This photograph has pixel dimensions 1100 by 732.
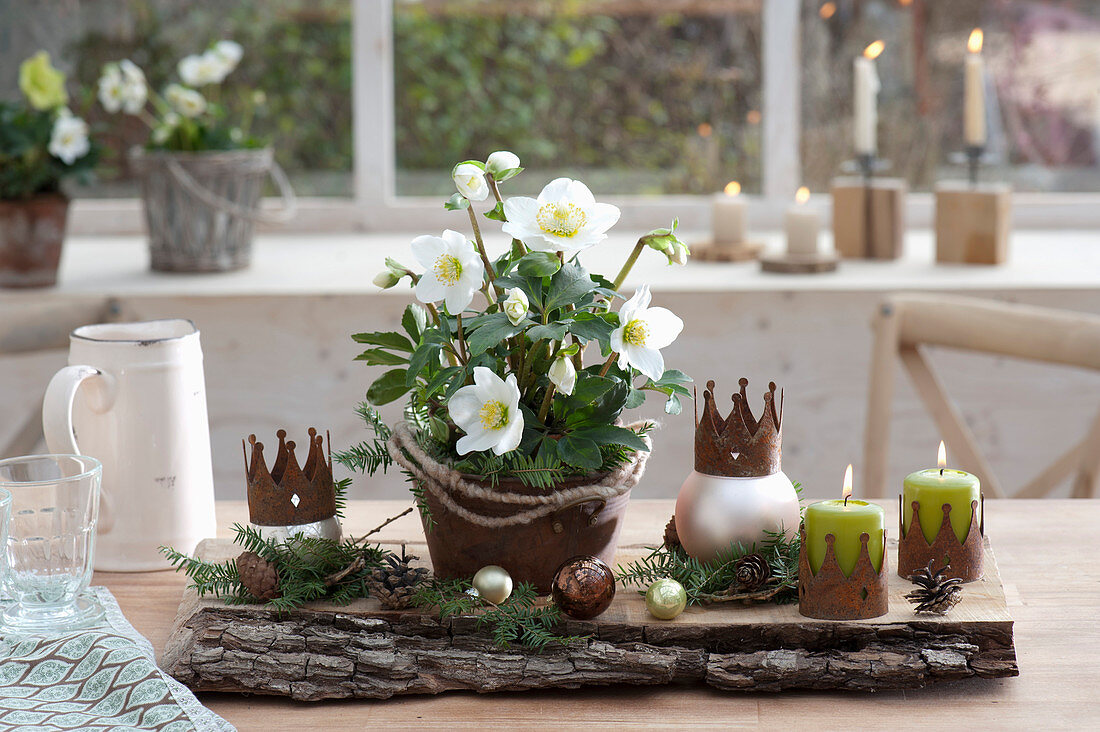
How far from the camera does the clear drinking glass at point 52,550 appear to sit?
0.76 metres

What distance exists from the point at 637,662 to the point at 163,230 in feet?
4.78

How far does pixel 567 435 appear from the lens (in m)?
0.74

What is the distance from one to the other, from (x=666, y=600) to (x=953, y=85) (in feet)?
5.88

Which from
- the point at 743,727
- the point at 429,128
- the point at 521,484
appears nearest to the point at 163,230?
the point at 429,128

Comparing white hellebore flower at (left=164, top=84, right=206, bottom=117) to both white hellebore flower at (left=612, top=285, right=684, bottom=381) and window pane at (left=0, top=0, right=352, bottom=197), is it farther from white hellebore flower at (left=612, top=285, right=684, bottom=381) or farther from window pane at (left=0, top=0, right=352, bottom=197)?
white hellebore flower at (left=612, top=285, right=684, bottom=381)

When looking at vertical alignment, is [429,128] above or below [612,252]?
above

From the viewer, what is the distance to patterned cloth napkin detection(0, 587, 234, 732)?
650 millimetres

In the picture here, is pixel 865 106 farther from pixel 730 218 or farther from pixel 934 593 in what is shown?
pixel 934 593

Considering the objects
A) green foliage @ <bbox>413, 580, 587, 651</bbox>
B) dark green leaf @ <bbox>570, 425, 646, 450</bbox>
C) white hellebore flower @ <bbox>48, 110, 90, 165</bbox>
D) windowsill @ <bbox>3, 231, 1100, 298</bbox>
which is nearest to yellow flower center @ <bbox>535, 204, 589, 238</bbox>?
dark green leaf @ <bbox>570, 425, 646, 450</bbox>

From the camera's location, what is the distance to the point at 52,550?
0.77 meters

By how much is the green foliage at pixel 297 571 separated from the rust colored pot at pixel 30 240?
4.00ft

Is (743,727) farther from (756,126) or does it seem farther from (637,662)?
(756,126)

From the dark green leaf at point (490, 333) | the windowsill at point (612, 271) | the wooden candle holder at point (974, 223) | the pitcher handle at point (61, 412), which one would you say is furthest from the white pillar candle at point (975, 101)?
the pitcher handle at point (61, 412)

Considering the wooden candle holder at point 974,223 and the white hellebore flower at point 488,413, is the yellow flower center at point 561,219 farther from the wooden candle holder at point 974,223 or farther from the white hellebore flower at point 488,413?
the wooden candle holder at point 974,223
